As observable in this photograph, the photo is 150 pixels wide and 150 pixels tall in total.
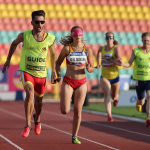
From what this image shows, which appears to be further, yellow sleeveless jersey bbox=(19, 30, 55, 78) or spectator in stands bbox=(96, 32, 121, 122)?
spectator in stands bbox=(96, 32, 121, 122)

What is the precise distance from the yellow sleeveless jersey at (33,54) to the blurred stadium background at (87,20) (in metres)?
15.9

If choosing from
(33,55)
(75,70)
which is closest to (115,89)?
(75,70)

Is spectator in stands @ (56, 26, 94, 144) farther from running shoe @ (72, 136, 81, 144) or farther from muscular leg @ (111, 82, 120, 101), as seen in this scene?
muscular leg @ (111, 82, 120, 101)

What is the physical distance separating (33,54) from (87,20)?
19763 millimetres

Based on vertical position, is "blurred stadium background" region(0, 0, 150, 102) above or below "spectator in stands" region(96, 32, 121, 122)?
above

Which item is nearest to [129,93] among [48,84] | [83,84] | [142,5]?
[48,84]

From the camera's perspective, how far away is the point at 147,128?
9.59 metres

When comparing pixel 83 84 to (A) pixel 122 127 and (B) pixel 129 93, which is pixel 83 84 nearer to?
(A) pixel 122 127

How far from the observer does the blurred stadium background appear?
2369 cm

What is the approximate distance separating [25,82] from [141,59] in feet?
12.9

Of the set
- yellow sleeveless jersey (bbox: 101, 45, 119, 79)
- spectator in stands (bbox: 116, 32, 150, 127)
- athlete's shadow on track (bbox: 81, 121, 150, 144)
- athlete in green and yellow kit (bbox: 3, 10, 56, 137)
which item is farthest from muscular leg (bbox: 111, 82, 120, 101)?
athlete in green and yellow kit (bbox: 3, 10, 56, 137)

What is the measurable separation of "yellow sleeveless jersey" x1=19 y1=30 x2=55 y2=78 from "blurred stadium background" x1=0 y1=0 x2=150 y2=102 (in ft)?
52.2

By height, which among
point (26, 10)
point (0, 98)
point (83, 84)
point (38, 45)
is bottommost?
point (0, 98)

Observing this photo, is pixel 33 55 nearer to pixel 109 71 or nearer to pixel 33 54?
pixel 33 54
